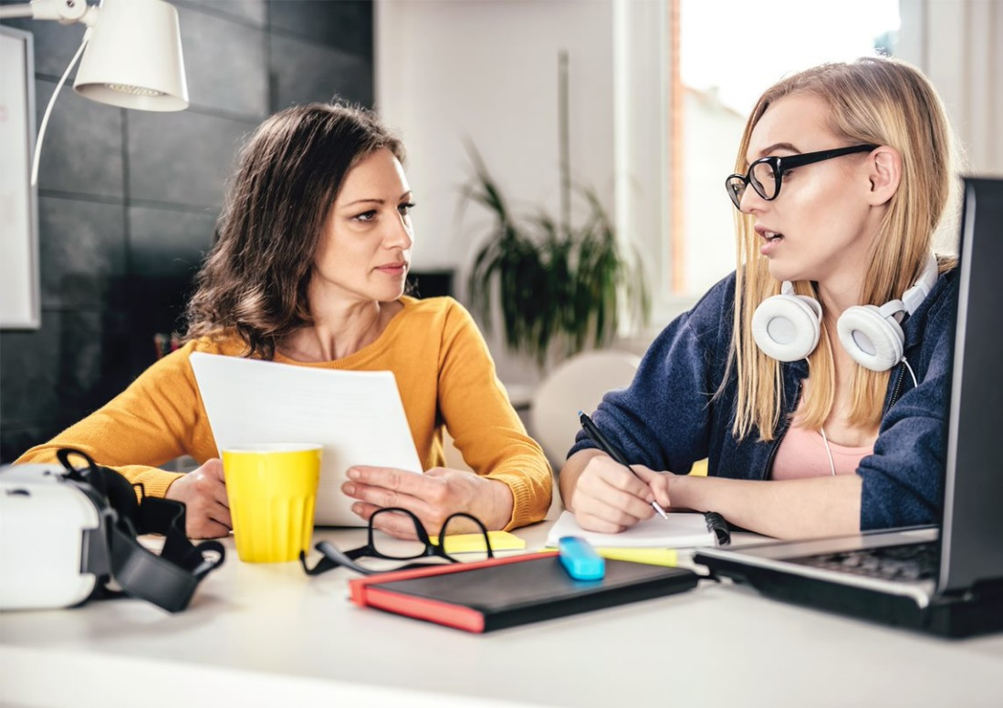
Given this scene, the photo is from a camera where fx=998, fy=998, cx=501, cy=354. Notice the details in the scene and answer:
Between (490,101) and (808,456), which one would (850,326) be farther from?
(490,101)

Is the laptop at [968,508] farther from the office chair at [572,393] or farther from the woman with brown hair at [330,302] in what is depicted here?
the office chair at [572,393]

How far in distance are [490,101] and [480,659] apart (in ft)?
12.5

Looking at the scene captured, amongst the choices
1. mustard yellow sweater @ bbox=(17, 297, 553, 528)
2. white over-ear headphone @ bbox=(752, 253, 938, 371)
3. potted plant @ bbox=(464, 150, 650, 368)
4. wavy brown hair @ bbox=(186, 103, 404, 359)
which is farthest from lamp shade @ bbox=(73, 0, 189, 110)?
potted plant @ bbox=(464, 150, 650, 368)

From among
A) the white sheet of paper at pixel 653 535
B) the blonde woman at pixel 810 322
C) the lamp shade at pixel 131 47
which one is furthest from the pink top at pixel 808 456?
the lamp shade at pixel 131 47

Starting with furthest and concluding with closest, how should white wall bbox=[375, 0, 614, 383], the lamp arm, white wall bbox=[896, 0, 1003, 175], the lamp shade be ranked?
white wall bbox=[375, 0, 614, 383], white wall bbox=[896, 0, 1003, 175], the lamp shade, the lamp arm

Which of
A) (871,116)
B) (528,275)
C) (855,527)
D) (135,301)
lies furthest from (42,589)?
(528,275)

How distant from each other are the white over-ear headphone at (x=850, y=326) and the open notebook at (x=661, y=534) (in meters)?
0.31

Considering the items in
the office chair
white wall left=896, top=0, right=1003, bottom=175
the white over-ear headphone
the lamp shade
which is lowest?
the office chair

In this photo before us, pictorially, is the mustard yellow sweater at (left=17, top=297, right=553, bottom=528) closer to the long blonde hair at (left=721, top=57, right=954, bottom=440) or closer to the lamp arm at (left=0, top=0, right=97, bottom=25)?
the long blonde hair at (left=721, top=57, right=954, bottom=440)

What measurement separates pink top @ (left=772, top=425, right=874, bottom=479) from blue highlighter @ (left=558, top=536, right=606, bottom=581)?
0.67 metres

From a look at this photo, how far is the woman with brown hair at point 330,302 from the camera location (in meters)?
1.65

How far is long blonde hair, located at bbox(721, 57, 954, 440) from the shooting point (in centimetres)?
140

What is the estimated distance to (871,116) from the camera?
4.59ft

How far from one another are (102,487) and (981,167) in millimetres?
2933
